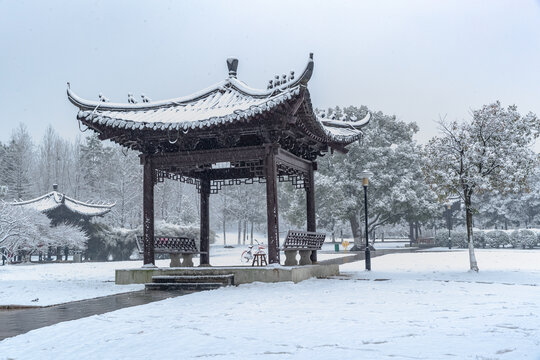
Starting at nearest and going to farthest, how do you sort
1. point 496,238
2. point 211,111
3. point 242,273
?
1. point 242,273
2. point 211,111
3. point 496,238

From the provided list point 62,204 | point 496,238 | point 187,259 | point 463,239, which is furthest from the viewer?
point 463,239

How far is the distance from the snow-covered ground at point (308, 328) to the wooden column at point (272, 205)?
210 centimetres

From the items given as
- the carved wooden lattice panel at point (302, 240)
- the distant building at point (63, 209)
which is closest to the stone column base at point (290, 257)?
the carved wooden lattice panel at point (302, 240)

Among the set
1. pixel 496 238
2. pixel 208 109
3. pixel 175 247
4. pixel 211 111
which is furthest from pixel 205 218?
pixel 496 238

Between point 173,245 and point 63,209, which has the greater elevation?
point 63,209

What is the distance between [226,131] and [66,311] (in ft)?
19.6

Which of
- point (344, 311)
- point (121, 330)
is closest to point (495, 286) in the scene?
point (344, 311)

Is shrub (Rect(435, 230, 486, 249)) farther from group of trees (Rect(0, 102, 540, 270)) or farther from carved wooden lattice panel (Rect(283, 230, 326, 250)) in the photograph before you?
carved wooden lattice panel (Rect(283, 230, 326, 250))

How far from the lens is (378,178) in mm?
38375

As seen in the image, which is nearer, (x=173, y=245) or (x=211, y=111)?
(x=211, y=111)

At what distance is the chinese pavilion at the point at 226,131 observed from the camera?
12266mm

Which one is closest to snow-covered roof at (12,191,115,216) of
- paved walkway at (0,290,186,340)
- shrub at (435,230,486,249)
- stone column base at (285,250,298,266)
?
stone column base at (285,250,298,266)

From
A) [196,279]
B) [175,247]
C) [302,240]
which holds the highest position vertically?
[302,240]

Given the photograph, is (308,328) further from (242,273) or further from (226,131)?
(226,131)
